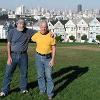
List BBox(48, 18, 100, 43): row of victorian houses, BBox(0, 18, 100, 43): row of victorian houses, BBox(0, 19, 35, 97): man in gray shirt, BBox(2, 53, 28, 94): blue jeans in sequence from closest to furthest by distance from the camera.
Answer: BBox(0, 19, 35, 97): man in gray shirt
BBox(2, 53, 28, 94): blue jeans
BBox(0, 18, 100, 43): row of victorian houses
BBox(48, 18, 100, 43): row of victorian houses

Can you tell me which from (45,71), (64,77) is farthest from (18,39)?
(64,77)

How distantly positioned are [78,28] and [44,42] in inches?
3642

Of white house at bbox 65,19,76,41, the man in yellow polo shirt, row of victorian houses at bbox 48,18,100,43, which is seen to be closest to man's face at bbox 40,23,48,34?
the man in yellow polo shirt

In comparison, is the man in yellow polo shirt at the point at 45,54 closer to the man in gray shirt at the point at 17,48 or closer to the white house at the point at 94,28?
the man in gray shirt at the point at 17,48

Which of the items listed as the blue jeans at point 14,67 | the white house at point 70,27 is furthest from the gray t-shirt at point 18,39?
the white house at point 70,27

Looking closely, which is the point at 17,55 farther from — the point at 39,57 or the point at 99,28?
the point at 99,28

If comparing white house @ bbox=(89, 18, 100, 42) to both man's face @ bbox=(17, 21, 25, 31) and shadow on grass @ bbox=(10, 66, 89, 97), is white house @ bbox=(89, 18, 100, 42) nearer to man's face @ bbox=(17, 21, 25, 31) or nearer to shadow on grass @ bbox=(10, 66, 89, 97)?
shadow on grass @ bbox=(10, 66, 89, 97)

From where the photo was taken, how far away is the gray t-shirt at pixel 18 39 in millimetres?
9461

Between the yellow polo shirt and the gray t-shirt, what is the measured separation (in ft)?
0.66

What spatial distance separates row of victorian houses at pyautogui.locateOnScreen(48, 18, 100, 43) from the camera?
320 feet

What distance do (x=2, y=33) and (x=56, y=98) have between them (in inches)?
3404

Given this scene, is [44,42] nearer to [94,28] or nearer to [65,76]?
[65,76]

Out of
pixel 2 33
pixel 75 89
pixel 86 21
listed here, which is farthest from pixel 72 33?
pixel 75 89

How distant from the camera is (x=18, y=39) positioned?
948 cm
